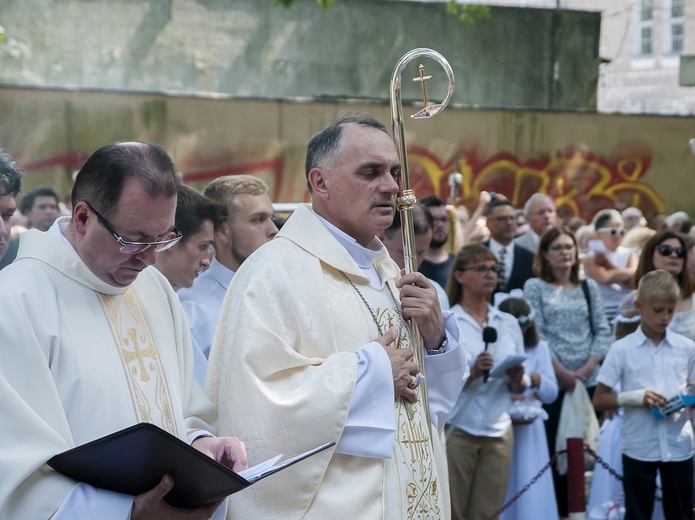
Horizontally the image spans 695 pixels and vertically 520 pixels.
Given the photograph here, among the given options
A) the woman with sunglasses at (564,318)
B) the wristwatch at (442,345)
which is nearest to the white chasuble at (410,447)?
the wristwatch at (442,345)

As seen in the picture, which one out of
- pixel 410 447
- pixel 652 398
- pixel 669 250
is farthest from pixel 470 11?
pixel 410 447

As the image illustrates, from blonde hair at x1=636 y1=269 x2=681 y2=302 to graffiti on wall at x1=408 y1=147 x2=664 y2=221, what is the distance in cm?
1080

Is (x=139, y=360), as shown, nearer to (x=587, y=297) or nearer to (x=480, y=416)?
(x=480, y=416)

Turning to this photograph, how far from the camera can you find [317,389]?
3.54m

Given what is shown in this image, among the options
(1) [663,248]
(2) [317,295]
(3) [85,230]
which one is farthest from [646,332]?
(3) [85,230]

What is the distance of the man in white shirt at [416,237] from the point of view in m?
6.09

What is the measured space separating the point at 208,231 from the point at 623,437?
2.93 m

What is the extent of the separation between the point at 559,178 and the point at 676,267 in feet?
36.5

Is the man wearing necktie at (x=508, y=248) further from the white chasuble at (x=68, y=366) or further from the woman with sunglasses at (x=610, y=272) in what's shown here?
the white chasuble at (x=68, y=366)

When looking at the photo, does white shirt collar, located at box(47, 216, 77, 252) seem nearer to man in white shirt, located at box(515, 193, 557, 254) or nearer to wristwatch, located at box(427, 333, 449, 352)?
wristwatch, located at box(427, 333, 449, 352)

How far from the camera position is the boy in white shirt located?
6211 millimetres

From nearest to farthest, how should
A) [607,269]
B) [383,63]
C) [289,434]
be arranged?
[289,434], [607,269], [383,63]

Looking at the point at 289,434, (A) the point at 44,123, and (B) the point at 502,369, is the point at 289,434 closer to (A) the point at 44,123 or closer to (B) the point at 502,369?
(B) the point at 502,369

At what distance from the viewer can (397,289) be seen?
415 cm
